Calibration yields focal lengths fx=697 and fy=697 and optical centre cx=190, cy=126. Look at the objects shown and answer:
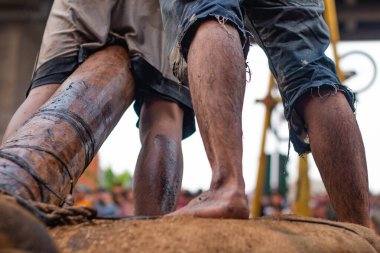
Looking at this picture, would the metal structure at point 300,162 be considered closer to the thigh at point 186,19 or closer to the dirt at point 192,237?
the thigh at point 186,19

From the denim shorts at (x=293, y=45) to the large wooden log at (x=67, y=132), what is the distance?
12.6 inches

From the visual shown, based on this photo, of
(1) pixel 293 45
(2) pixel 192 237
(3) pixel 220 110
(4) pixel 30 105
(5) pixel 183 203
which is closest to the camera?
(2) pixel 192 237

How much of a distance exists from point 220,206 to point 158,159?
1.12 metres

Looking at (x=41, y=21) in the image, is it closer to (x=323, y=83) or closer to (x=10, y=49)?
(x=10, y=49)

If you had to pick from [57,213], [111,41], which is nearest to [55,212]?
[57,213]

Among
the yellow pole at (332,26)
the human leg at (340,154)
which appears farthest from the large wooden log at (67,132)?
the yellow pole at (332,26)

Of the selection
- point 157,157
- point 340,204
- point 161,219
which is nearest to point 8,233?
point 161,219

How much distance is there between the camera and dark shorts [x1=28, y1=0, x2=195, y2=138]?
286cm

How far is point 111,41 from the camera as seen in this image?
2.94 m

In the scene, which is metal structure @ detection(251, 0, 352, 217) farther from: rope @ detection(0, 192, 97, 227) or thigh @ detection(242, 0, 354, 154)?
rope @ detection(0, 192, 97, 227)

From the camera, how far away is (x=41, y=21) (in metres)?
14.2

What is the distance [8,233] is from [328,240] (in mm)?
922

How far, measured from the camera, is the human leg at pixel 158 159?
2846 mm

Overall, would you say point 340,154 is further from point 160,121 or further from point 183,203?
point 183,203
